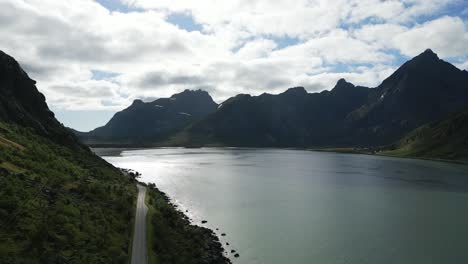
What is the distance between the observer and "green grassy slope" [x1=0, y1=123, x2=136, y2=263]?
33.6 meters

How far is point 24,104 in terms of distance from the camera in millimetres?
112688

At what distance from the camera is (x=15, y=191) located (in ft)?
136

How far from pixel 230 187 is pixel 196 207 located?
33778 millimetres

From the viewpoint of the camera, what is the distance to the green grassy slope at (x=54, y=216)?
3356cm

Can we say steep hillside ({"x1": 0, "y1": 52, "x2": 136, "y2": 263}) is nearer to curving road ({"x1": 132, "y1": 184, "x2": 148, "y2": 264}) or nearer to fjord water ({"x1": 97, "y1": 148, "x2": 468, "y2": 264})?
curving road ({"x1": 132, "y1": 184, "x2": 148, "y2": 264})

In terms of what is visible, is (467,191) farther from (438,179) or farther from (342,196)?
(342,196)

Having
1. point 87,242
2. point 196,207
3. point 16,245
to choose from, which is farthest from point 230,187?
point 16,245

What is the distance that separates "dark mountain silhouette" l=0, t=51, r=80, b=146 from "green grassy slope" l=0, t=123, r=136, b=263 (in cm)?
3762

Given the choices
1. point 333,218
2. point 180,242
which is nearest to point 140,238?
point 180,242

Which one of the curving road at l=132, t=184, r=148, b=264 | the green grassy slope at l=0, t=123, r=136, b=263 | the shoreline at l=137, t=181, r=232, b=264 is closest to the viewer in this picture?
the green grassy slope at l=0, t=123, r=136, b=263

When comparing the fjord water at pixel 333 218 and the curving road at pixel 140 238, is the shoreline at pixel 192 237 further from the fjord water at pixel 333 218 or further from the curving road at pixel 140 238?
the fjord water at pixel 333 218

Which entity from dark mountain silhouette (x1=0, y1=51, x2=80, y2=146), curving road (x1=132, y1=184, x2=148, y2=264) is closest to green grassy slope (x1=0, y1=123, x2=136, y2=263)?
curving road (x1=132, y1=184, x2=148, y2=264)

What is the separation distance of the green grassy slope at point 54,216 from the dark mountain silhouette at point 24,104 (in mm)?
37620

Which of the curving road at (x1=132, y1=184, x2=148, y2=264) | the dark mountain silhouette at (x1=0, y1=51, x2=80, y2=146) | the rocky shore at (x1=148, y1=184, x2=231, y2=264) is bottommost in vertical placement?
the rocky shore at (x1=148, y1=184, x2=231, y2=264)
